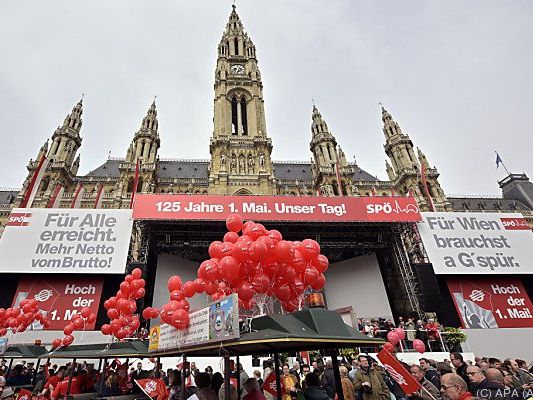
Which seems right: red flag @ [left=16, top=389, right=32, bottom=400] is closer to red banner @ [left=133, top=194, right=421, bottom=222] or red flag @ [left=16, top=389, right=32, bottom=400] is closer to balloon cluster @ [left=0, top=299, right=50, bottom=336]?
balloon cluster @ [left=0, top=299, right=50, bottom=336]

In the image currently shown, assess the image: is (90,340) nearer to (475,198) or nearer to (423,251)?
(423,251)

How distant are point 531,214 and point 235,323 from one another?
49.7 metres

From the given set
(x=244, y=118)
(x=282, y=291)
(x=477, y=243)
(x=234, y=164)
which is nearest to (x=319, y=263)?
(x=282, y=291)

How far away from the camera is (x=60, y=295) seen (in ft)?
48.0

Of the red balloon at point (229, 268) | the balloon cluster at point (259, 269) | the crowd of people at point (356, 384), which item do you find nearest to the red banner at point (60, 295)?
the crowd of people at point (356, 384)

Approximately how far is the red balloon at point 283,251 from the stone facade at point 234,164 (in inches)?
841

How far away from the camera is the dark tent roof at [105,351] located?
20.6 ft

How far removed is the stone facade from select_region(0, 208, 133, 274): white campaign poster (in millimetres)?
11807

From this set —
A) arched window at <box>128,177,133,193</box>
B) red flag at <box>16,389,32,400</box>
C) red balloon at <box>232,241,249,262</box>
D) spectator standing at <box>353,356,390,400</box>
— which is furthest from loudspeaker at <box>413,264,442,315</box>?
arched window at <box>128,177,133,193</box>

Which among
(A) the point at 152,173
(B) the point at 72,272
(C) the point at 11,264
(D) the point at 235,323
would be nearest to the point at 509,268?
(D) the point at 235,323

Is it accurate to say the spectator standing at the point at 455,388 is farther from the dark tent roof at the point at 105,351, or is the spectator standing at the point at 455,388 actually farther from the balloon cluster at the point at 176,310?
the dark tent roof at the point at 105,351

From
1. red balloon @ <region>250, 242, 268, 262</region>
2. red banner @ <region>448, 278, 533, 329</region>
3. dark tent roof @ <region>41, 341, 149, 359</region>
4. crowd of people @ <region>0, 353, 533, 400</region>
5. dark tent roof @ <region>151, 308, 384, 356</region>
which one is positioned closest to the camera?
dark tent roof @ <region>151, 308, 384, 356</region>

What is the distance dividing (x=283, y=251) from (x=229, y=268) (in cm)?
101

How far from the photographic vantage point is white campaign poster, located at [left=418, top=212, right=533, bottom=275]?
623 inches
